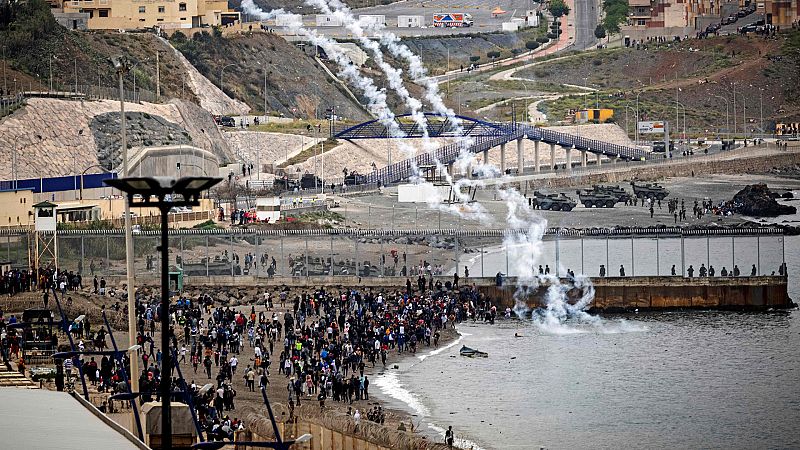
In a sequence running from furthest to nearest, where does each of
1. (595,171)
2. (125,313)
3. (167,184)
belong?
(595,171), (125,313), (167,184)

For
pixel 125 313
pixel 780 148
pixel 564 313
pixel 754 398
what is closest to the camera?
pixel 754 398

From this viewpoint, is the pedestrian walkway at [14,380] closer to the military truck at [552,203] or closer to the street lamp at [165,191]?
the street lamp at [165,191]

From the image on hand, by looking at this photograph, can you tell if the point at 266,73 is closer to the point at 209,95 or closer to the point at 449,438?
the point at 209,95

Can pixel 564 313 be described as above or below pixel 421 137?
below

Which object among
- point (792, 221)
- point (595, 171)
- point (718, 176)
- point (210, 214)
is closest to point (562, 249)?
point (210, 214)

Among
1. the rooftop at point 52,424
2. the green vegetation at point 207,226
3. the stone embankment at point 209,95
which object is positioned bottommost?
the rooftop at point 52,424

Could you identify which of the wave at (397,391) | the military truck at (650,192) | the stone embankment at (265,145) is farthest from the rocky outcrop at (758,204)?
the wave at (397,391)

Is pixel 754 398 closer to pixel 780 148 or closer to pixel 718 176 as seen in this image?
pixel 718 176
